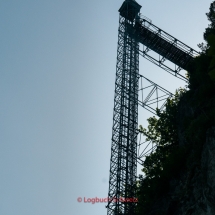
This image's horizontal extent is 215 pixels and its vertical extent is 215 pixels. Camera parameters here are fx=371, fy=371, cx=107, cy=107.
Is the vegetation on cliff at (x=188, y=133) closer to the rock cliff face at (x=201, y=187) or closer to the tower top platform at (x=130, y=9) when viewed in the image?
the rock cliff face at (x=201, y=187)

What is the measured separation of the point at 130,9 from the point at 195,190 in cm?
1903

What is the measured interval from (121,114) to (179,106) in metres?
4.46

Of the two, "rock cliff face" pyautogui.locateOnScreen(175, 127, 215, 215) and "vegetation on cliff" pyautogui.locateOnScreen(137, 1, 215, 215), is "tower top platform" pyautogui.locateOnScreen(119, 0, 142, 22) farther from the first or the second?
"rock cliff face" pyautogui.locateOnScreen(175, 127, 215, 215)

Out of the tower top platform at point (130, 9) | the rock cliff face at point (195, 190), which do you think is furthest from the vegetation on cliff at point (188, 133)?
the tower top platform at point (130, 9)

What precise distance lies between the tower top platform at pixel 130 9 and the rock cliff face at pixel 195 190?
16337mm

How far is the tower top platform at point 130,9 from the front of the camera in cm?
3145

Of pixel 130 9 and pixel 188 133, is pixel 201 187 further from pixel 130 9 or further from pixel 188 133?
pixel 130 9

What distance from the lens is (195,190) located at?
17.1 m

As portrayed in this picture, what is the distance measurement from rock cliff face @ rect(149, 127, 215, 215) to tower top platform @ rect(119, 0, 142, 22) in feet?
53.6

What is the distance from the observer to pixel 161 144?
2788 cm

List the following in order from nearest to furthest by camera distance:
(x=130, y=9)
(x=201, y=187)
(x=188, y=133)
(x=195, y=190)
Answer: (x=201, y=187)
(x=195, y=190)
(x=188, y=133)
(x=130, y=9)

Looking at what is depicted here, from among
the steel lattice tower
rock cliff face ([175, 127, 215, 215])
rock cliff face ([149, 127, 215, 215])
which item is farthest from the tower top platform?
rock cliff face ([175, 127, 215, 215])

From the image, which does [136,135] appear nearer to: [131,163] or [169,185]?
[131,163]

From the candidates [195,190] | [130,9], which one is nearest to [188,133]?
[195,190]
